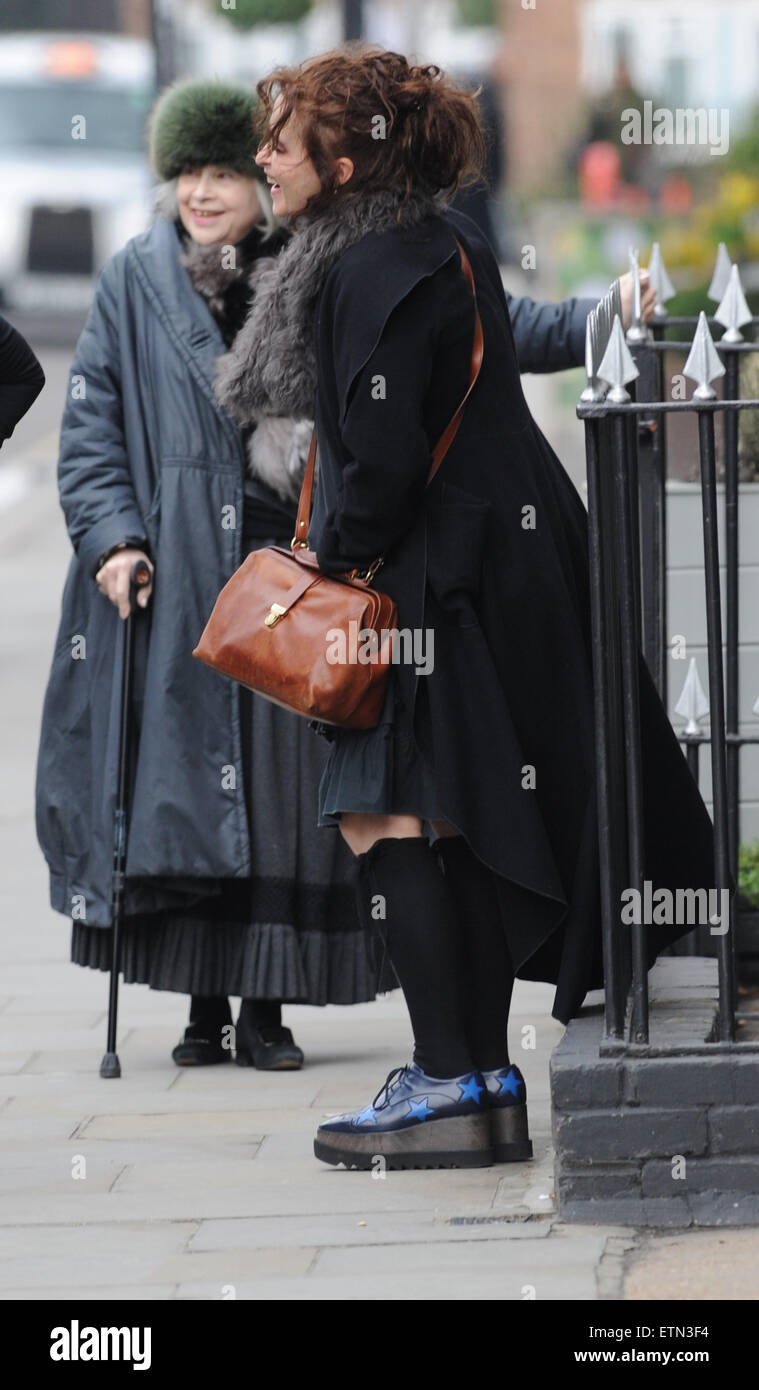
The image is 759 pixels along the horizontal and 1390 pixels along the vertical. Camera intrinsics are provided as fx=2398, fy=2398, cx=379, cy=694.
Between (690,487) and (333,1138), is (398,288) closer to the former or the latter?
(333,1138)

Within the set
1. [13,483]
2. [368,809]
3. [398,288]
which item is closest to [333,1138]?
[368,809]

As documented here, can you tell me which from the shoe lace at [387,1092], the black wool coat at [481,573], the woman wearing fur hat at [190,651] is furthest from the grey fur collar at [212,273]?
the shoe lace at [387,1092]

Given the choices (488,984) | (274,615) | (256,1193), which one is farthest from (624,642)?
(256,1193)

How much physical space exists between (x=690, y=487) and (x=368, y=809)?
6.36 ft

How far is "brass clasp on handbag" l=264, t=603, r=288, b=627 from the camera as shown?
4.05 m

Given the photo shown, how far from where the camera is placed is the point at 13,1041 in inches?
216

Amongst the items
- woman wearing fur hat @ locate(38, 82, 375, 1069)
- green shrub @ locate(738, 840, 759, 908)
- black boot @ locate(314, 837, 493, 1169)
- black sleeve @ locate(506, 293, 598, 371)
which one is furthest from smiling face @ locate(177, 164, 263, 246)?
green shrub @ locate(738, 840, 759, 908)

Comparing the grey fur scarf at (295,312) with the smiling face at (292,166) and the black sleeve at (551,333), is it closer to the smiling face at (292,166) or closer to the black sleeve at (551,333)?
the smiling face at (292,166)

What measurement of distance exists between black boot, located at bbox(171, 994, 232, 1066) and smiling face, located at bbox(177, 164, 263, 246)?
64.5 inches

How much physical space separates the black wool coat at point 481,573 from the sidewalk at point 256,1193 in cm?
51

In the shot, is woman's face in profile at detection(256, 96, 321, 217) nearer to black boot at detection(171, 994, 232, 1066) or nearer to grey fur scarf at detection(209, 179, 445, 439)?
grey fur scarf at detection(209, 179, 445, 439)

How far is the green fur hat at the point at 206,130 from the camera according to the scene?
198 inches

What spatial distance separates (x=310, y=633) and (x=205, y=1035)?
1.51 metres

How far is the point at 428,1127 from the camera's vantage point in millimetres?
4176
